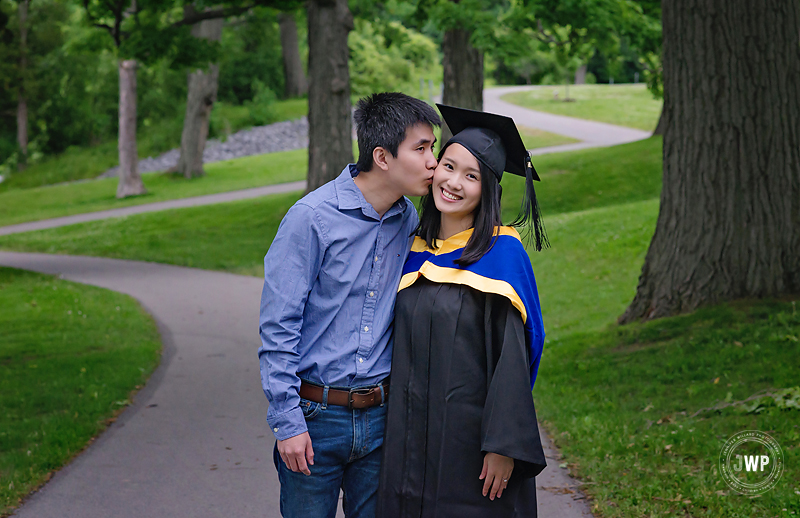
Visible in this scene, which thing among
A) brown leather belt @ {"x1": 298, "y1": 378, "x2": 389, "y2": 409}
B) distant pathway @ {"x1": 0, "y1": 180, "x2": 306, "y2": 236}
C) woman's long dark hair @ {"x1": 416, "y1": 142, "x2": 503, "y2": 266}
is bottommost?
distant pathway @ {"x1": 0, "y1": 180, "x2": 306, "y2": 236}

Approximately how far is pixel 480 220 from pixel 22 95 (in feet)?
128

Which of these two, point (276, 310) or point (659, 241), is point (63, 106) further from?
point (276, 310)

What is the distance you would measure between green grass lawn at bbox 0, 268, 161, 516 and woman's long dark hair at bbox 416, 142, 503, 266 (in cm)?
340

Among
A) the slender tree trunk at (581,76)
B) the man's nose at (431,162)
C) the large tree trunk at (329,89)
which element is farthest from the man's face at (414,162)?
the slender tree trunk at (581,76)

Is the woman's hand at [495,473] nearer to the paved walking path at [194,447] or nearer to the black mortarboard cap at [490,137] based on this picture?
the black mortarboard cap at [490,137]

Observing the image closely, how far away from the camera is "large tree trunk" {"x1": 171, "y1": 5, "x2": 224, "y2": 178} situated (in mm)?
27328

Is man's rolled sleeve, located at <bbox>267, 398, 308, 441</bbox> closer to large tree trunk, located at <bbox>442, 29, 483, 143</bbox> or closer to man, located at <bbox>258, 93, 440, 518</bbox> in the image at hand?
man, located at <bbox>258, 93, 440, 518</bbox>

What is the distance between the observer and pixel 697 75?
7164 mm

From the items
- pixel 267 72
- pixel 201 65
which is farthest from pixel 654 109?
pixel 201 65

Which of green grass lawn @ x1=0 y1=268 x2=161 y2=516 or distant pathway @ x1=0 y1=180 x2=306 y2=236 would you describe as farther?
distant pathway @ x1=0 y1=180 x2=306 y2=236

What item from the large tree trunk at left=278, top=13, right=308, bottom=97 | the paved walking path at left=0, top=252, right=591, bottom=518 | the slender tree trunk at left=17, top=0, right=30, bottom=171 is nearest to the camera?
the paved walking path at left=0, top=252, right=591, bottom=518

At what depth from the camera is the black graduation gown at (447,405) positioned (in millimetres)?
2607

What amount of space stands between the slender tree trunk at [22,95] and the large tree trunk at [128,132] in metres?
13.2

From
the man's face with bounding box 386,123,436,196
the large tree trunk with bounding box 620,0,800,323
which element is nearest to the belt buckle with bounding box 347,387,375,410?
the man's face with bounding box 386,123,436,196
